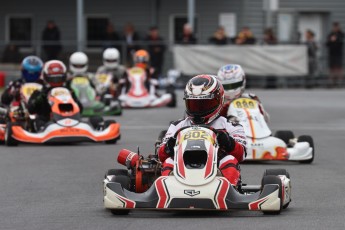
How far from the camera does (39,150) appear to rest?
54.3 ft

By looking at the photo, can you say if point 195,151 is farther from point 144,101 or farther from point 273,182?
point 144,101

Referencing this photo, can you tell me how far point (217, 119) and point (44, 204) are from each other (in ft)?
5.59

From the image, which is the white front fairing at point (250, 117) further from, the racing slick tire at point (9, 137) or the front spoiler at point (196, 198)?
the front spoiler at point (196, 198)

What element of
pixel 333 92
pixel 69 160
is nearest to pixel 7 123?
pixel 69 160

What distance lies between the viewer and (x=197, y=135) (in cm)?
964

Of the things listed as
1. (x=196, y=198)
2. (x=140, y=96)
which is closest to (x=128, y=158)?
(x=196, y=198)

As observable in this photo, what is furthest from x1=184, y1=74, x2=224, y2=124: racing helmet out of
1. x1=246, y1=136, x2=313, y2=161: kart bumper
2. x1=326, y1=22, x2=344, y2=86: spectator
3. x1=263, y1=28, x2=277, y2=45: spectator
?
x1=326, y1=22, x2=344, y2=86: spectator

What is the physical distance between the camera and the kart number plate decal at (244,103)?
1477 centimetres

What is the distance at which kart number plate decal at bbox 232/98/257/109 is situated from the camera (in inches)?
582

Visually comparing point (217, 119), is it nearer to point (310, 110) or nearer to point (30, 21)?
point (310, 110)

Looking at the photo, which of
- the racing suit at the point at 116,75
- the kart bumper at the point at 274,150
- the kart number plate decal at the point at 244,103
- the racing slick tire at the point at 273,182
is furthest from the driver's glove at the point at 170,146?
the racing suit at the point at 116,75

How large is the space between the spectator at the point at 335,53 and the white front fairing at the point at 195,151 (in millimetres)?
26646

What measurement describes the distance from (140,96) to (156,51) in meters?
8.34

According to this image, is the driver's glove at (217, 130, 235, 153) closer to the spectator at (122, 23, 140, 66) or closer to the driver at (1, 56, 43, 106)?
the driver at (1, 56, 43, 106)
